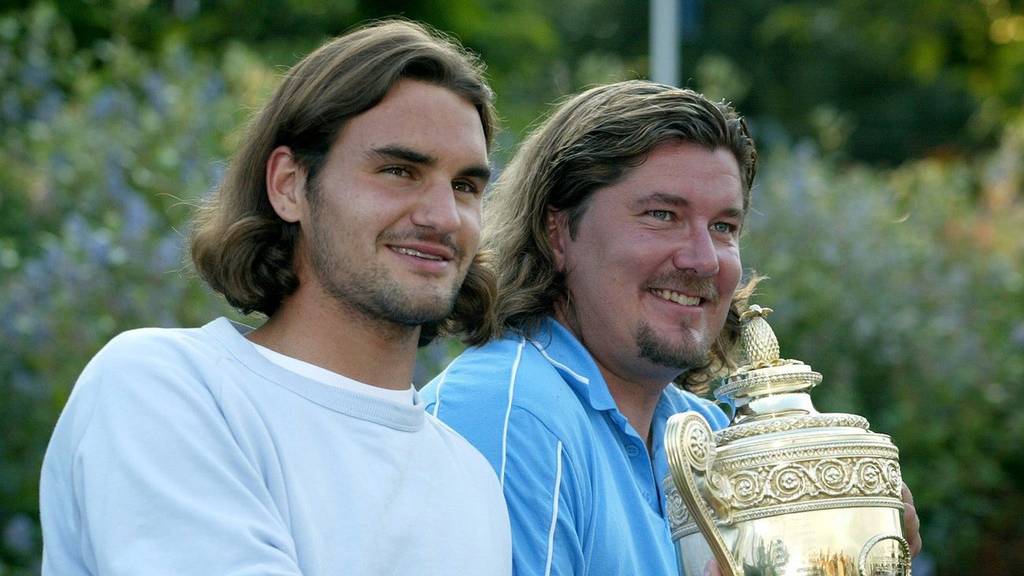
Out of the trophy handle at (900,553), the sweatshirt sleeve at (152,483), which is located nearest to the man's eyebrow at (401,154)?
the sweatshirt sleeve at (152,483)

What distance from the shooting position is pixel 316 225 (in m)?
3.13

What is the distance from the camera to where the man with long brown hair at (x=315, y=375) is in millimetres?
2662

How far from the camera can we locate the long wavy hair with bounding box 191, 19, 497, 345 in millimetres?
3158

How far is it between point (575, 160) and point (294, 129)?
41.9 inches

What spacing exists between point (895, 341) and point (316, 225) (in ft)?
21.7

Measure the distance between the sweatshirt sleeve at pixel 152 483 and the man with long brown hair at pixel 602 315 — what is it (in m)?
0.89

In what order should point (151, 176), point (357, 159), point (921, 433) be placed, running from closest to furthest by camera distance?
point (357, 159) → point (151, 176) → point (921, 433)

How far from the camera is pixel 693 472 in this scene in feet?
11.4

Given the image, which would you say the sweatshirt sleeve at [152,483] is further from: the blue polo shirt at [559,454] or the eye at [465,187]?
the blue polo shirt at [559,454]

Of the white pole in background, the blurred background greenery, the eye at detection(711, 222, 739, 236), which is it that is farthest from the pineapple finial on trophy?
the white pole in background

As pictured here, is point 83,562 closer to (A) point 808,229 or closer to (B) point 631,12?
(A) point 808,229

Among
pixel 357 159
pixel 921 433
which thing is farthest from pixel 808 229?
pixel 357 159

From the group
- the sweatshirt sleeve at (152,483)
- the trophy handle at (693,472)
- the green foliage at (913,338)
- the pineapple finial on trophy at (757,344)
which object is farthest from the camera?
the green foliage at (913,338)

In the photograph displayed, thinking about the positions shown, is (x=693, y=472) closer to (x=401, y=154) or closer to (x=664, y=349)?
(x=664, y=349)
